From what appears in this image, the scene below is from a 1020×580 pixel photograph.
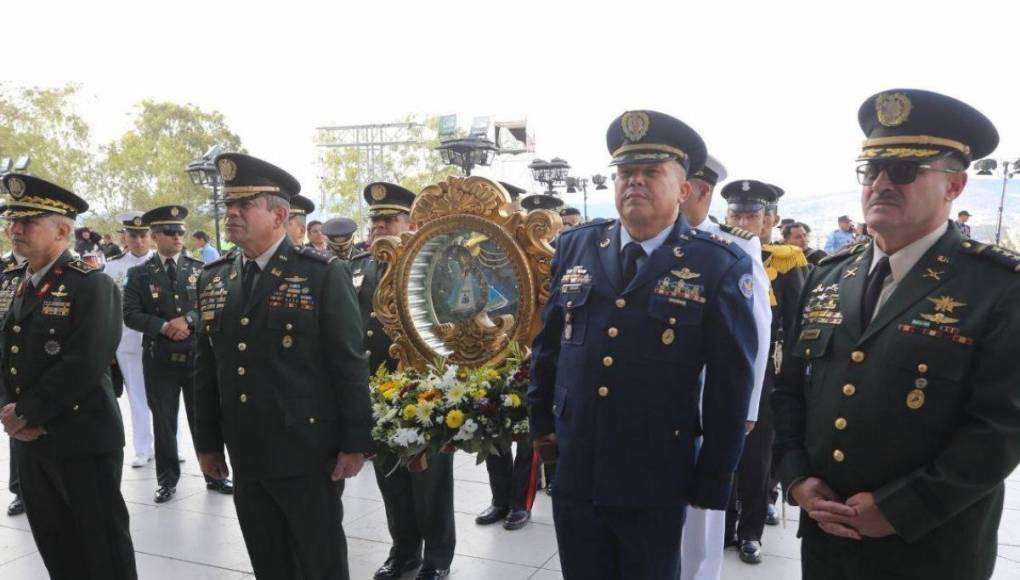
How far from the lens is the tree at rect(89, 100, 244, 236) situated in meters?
33.7

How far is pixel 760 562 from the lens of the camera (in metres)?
4.25

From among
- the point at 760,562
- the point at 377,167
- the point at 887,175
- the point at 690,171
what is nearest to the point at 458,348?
the point at 690,171

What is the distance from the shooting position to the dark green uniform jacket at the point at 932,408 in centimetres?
191

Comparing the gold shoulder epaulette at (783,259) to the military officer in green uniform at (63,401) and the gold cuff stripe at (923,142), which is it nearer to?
the gold cuff stripe at (923,142)

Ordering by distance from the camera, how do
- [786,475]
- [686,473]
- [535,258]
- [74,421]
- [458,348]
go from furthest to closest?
[458,348]
[535,258]
[74,421]
[686,473]
[786,475]

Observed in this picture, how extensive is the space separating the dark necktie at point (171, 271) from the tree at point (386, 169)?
113 ft

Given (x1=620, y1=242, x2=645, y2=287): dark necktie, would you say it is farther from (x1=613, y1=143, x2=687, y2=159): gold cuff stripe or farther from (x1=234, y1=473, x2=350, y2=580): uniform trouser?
(x1=234, y1=473, x2=350, y2=580): uniform trouser

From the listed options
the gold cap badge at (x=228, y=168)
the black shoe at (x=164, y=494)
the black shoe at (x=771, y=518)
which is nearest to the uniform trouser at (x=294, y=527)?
the gold cap badge at (x=228, y=168)

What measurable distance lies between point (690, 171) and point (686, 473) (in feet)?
3.40

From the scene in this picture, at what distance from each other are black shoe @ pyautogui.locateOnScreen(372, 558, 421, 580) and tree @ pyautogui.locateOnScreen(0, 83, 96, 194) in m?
30.9

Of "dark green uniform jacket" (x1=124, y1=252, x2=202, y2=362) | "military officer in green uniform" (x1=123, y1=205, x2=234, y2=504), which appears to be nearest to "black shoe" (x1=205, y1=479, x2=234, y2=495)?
"military officer in green uniform" (x1=123, y1=205, x2=234, y2=504)

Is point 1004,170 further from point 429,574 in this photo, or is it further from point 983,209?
point 429,574

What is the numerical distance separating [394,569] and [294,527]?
1.17 m

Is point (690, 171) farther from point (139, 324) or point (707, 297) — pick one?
point (139, 324)
